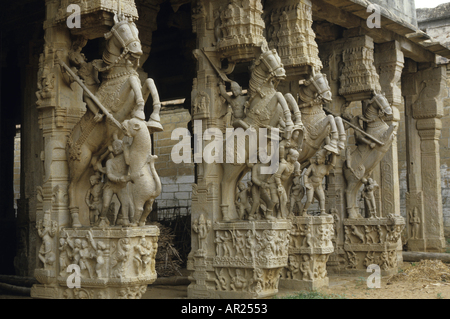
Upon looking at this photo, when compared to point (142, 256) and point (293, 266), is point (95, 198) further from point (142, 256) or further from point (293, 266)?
point (293, 266)

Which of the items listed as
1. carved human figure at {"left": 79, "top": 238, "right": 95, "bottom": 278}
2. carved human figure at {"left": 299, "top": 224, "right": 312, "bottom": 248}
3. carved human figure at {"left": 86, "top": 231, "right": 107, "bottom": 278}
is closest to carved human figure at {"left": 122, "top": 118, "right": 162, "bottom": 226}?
carved human figure at {"left": 86, "top": 231, "right": 107, "bottom": 278}

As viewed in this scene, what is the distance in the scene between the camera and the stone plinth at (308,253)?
9.56 m

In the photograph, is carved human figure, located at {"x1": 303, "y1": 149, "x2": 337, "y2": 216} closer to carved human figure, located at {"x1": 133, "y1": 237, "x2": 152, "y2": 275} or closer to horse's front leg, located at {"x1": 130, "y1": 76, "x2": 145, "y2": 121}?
carved human figure, located at {"x1": 133, "y1": 237, "x2": 152, "y2": 275}

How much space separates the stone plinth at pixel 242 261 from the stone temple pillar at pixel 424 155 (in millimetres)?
7008

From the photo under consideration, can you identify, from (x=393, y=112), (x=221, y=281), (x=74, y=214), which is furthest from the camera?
(x=393, y=112)

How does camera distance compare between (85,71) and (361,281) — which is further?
(361,281)

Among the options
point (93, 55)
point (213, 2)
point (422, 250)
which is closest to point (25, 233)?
point (93, 55)

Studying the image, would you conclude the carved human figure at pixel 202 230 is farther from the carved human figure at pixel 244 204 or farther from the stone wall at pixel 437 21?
the stone wall at pixel 437 21

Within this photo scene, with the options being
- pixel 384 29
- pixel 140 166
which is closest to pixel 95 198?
pixel 140 166

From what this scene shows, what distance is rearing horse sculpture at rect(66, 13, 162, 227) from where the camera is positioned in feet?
22.3

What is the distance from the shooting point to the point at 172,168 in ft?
65.2

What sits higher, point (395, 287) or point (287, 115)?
point (287, 115)

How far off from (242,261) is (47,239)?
262 cm

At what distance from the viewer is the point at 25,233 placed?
1095 centimetres
